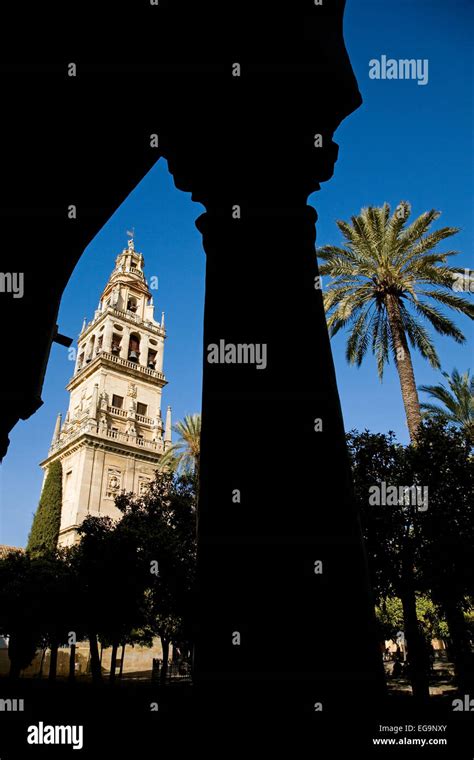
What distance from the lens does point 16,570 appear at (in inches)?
872

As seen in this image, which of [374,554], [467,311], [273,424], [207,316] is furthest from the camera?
[467,311]

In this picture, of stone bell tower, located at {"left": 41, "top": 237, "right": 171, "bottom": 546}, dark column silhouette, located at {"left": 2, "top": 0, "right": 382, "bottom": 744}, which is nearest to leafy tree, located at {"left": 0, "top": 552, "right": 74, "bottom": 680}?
stone bell tower, located at {"left": 41, "top": 237, "right": 171, "bottom": 546}

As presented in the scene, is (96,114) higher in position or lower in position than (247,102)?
higher

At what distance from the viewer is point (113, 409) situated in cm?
3994

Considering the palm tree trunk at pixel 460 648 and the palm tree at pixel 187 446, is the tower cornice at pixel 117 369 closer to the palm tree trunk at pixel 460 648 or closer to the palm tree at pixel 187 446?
the palm tree at pixel 187 446

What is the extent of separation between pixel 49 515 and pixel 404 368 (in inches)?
1195

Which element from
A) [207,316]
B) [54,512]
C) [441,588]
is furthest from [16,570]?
[207,316]

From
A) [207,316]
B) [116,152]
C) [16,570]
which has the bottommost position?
[16,570]

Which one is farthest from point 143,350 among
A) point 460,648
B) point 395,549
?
point 460,648

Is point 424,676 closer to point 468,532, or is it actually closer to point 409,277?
point 468,532

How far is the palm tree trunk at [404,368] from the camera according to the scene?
51.2ft

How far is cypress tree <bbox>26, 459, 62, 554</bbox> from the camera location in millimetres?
35812

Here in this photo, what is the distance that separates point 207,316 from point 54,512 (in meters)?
38.1

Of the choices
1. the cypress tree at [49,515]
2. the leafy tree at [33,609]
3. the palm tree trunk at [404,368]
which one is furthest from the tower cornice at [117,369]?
the palm tree trunk at [404,368]
